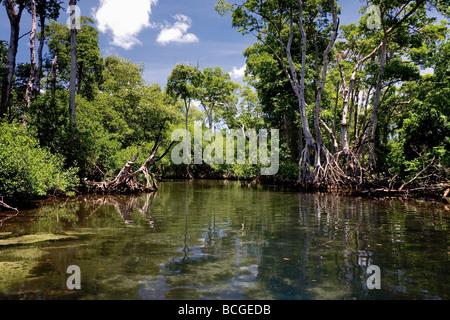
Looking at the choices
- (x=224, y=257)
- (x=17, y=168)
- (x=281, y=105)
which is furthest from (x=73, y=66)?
(x=281, y=105)

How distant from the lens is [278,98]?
24406 millimetres

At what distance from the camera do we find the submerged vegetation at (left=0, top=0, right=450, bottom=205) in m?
13.0

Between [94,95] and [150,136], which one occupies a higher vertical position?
[94,95]

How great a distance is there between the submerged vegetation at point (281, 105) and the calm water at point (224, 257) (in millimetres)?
5154

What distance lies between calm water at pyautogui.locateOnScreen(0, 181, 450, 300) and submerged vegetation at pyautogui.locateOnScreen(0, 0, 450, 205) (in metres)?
5.15

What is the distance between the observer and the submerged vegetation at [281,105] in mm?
13039

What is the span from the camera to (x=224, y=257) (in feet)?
14.9

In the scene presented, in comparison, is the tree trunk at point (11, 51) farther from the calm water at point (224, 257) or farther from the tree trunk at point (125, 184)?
the calm water at point (224, 257)

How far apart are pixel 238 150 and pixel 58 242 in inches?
1292

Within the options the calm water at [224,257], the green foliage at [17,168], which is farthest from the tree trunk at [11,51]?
the calm water at [224,257]

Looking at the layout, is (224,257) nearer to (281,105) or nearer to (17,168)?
(17,168)

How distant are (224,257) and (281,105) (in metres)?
21.3

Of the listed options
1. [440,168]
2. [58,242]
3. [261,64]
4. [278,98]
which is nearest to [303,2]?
[261,64]
